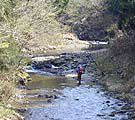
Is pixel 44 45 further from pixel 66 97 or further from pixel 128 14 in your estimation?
pixel 66 97

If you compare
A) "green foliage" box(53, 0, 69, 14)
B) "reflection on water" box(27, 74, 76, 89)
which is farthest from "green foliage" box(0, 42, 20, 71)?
"green foliage" box(53, 0, 69, 14)

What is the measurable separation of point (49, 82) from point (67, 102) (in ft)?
32.2

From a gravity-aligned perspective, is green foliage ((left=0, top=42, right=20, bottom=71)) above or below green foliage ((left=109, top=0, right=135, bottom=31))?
below

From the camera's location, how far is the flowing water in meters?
27.1

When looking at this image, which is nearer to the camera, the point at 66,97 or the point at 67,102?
the point at 67,102

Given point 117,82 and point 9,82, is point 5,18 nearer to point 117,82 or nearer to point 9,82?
point 9,82

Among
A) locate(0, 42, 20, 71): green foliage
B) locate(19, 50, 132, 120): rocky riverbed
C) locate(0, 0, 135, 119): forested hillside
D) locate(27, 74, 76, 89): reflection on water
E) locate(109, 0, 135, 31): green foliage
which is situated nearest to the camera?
locate(0, 0, 135, 119): forested hillside

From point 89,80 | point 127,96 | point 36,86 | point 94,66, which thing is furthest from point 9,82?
point 94,66

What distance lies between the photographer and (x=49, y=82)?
4138cm

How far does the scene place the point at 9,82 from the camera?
27.0 m

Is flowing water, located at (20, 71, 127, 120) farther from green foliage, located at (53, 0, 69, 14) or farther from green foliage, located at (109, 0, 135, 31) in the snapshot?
green foliage, located at (53, 0, 69, 14)

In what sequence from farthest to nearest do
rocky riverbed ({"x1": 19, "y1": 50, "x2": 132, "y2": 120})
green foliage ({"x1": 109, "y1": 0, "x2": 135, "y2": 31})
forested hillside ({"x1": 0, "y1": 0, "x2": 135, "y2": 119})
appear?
green foliage ({"x1": 109, "y1": 0, "x2": 135, "y2": 31}) < rocky riverbed ({"x1": 19, "y1": 50, "x2": 132, "y2": 120}) < forested hillside ({"x1": 0, "y1": 0, "x2": 135, "y2": 119})

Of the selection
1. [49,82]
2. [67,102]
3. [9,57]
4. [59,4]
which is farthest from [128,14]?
[59,4]

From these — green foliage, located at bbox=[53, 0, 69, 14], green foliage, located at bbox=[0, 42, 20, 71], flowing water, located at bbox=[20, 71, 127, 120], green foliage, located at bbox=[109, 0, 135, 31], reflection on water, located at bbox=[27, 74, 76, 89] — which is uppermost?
green foliage, located at bbox=[53, 0, 69, 14]
